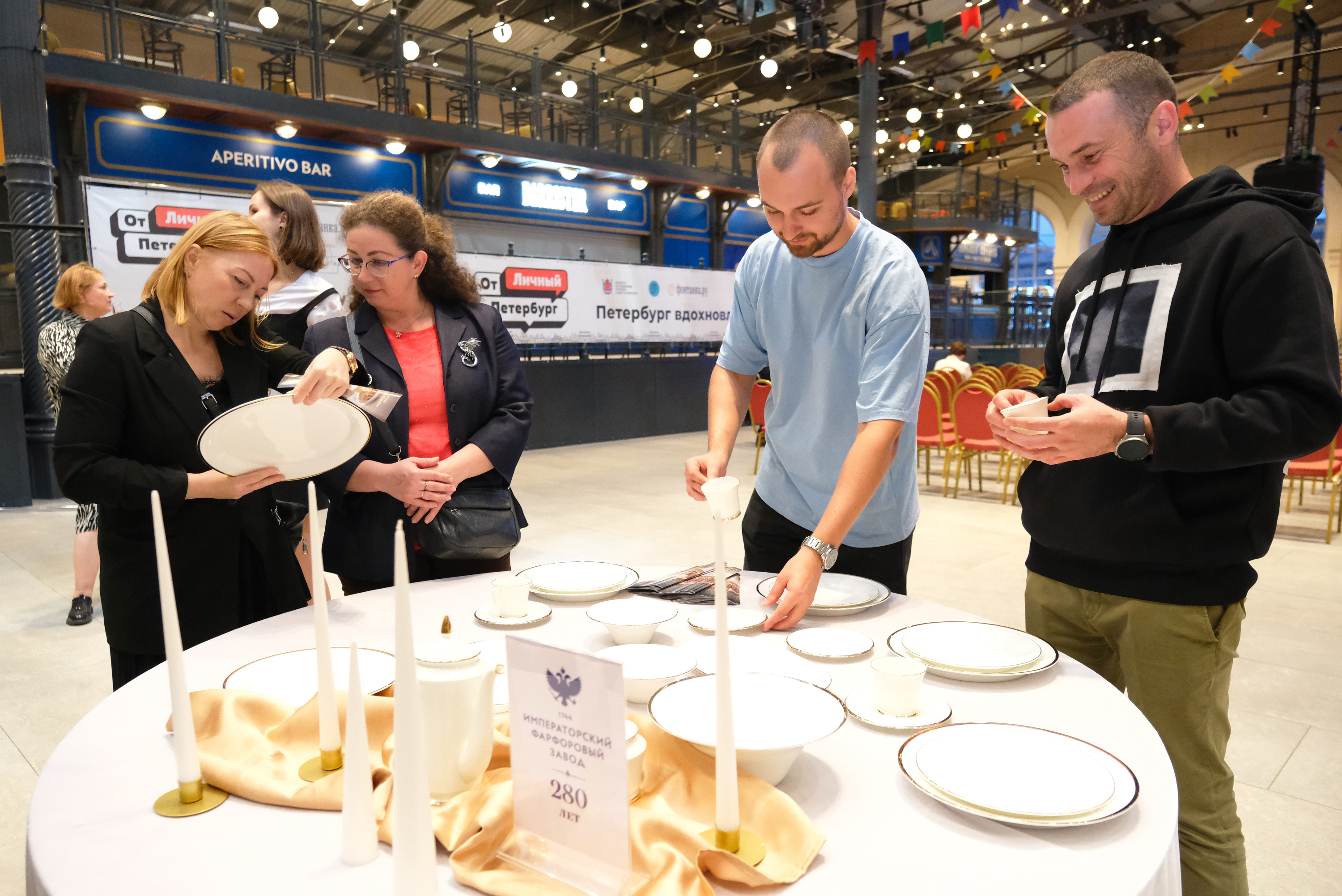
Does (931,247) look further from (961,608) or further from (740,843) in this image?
(740,843)

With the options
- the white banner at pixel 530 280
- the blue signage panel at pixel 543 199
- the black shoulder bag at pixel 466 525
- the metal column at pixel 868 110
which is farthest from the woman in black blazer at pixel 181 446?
the blue signage panel at pixel 543 199

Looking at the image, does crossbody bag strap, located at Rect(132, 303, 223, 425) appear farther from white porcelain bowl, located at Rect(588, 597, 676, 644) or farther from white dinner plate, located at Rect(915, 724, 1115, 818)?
white dinner plate, located at Rect(915, 724, 1115, 818)

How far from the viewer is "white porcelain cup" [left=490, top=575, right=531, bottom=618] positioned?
140 centimetres

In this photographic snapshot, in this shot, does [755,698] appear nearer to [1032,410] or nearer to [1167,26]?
[1032,410]

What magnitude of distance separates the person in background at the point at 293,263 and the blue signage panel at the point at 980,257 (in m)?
18.9

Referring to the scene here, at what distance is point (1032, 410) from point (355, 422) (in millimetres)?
1119

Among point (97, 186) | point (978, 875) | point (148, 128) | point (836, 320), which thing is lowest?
point (978, 875)

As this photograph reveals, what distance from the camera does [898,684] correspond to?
102 cm

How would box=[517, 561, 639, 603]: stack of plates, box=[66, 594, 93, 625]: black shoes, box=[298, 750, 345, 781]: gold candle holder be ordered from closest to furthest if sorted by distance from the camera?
box=[298, 750, 345, 781]: gold candle holder → box=[517, 561, 639, 603]: stack of plates → box=[66, 594, 93, 625]: black shoes

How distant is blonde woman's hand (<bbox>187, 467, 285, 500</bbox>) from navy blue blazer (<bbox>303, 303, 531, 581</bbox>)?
0.22 metres

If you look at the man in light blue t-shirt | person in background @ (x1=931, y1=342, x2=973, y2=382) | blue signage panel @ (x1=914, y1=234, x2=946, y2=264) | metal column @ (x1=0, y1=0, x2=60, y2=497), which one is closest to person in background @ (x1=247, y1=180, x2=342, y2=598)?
the man in light blue t-shirt

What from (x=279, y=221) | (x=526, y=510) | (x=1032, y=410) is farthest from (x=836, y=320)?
(x=526, y=510)

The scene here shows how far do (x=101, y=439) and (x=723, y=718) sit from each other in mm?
1434

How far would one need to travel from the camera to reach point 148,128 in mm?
8375
